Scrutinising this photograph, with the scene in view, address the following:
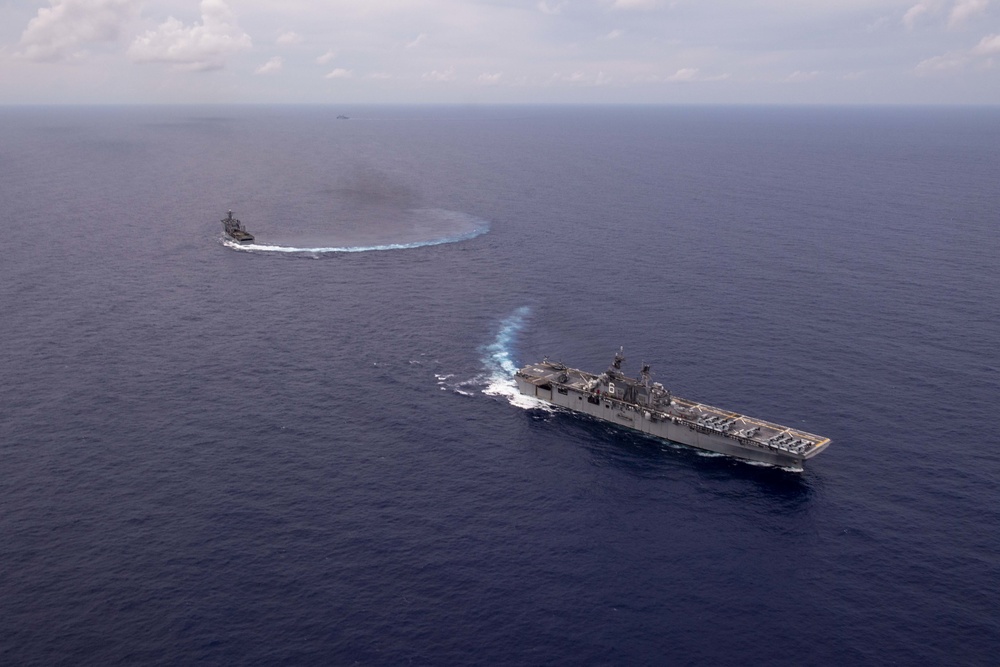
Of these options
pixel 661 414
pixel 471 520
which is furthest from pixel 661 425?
pixel 471 520

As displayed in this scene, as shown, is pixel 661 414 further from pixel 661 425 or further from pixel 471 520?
pixel 471 520

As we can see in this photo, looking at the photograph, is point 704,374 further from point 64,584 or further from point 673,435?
point 64,584

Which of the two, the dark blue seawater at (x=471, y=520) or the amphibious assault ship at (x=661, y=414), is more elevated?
the amphibious assault ship at (x=661, y=414)

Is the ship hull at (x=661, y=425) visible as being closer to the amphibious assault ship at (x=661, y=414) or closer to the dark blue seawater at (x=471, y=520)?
the amphibious assault ship at (x=661, y=414)

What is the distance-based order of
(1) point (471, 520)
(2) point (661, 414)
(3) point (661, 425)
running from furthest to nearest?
1. (3) point (661, 425)
2. (2) point (661, 414)
3. (1) point (471, 520)

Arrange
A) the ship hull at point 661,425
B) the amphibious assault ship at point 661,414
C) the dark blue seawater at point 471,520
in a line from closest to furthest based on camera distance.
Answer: the dark blue seawater at point 471,520, the ship hull at point 661,425, the amphibious assault ship at point 661,414

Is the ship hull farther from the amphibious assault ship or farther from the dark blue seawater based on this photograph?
the dark blue seawater

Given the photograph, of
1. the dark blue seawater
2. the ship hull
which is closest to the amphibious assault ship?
the ship hull

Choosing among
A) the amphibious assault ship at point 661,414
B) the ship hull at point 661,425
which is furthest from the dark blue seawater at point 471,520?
the amphibious assault ship at point 661,414

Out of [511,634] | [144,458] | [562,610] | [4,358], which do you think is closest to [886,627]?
[562,610]
